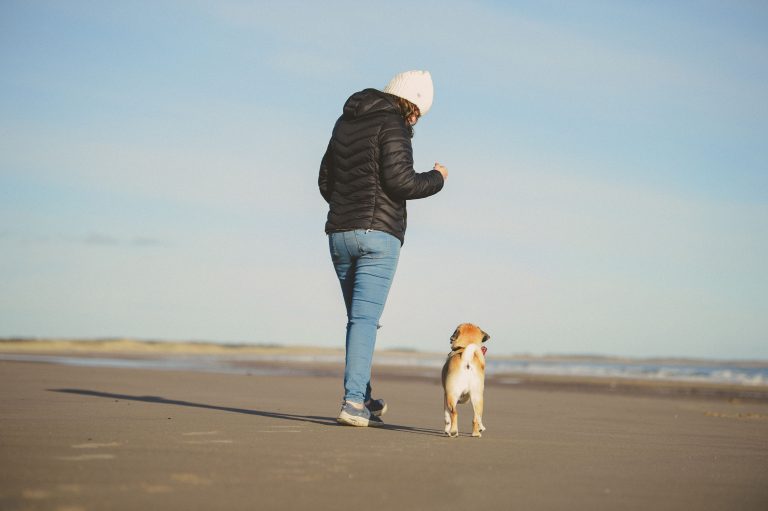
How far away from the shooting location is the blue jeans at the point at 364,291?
5938 mm

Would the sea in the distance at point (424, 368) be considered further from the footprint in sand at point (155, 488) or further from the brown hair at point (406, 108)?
the footprint in sand at point (155, 488)

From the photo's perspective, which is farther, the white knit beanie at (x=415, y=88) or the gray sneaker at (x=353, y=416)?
the white knit beanie at (x=415, y=88)

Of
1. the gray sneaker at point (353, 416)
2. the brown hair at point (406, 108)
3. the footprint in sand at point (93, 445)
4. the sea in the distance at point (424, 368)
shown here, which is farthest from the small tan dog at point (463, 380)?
the sea in the distance at point (424, 368)

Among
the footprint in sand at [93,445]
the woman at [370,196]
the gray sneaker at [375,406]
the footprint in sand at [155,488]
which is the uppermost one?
the woman at [370,196]

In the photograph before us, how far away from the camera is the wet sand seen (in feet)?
10.5

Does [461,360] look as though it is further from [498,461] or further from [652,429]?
[652,429]

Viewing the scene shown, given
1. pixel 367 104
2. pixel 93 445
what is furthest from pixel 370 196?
pixel 93 445

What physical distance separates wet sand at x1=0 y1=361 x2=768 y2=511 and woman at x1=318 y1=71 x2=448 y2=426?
1.88 ft

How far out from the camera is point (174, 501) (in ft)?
9.94

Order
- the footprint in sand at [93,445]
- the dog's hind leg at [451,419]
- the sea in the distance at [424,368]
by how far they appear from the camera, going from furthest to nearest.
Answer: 1. the sea in the distance at [424,368]
2. the dog's hind leg at [451,419]
3. the footprint in sand at [93,445]

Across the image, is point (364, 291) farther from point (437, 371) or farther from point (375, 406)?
point (437, 371)

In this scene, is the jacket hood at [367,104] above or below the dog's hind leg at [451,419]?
above

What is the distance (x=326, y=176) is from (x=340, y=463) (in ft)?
9.35

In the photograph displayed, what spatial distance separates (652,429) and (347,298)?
10.1 ft
